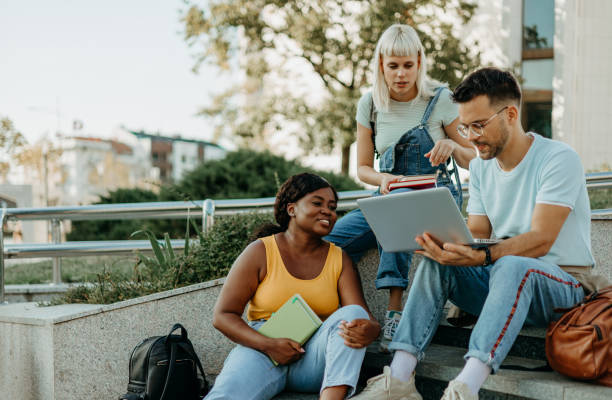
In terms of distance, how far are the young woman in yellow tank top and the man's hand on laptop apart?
0.48m

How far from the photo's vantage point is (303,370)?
10.8 feet

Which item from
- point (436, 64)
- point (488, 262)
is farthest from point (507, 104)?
point (436, 64)

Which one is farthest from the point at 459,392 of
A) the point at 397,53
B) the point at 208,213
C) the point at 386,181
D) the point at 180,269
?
the point at 208,213

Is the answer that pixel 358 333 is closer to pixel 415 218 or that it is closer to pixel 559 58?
pixel 415 218

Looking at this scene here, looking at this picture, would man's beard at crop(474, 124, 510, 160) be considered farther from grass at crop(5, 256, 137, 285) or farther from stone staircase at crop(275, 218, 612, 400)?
grass at crop(5, 256, 137, 285)

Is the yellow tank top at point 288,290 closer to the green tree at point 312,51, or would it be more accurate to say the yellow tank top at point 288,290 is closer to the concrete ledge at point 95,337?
the concrete ledge at point 95,337

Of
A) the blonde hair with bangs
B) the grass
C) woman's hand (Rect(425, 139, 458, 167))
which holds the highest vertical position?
the blonde hair with bangs

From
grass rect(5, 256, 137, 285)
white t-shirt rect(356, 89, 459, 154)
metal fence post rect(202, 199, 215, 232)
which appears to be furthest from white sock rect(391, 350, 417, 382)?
grass rect(5, 256, 137, 285)

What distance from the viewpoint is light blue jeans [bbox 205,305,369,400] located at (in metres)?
3.09

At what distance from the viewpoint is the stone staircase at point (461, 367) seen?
2738mm

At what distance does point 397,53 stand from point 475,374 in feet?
6.74

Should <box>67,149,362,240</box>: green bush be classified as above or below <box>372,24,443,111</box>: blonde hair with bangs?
below

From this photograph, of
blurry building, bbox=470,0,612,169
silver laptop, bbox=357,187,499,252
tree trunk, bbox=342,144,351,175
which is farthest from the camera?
tree trunk, bbox=342,144,351,175

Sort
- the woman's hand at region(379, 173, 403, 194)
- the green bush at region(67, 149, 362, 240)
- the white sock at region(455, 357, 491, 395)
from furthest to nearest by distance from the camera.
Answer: the green bush at region(67, 149, 362, 240) → the woman's hand at region(379, 173, 403, 194) → the white sock at region(455, 357, 491, 395)
